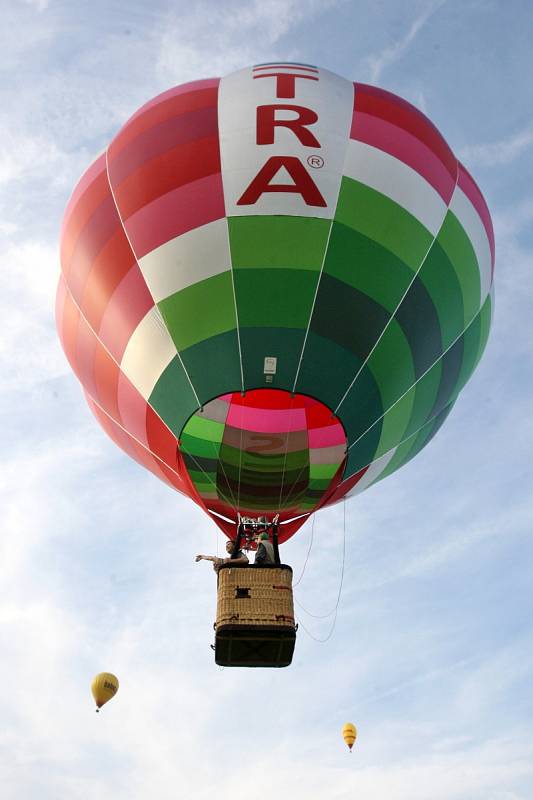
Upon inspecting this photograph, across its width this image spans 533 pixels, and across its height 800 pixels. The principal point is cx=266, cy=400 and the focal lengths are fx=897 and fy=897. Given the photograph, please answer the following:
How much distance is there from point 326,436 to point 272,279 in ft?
5.87

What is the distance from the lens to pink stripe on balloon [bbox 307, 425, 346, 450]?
8.22 m

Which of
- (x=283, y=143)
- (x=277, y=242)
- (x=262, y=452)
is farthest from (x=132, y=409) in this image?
(x=283, y=143)

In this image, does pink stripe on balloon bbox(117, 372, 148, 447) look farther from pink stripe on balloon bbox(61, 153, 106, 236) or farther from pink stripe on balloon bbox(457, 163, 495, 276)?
pink stripe on balloon bbox(457, 163, 495, 276)

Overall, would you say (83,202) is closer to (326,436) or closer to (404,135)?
(404,135)

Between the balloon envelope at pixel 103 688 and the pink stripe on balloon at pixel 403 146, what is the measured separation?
739 centimetres

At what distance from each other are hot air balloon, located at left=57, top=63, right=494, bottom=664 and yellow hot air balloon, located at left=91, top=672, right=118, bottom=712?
3.94m

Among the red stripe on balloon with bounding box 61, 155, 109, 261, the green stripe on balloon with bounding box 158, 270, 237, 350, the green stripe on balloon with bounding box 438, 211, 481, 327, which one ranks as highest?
the red stripe on balloon with bounding box 61, 155, 109, 261

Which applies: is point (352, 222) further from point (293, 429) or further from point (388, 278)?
point (293, 429)

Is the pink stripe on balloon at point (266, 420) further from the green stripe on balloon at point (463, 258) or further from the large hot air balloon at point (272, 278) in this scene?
the green stripe on balloon at point (463, 258)

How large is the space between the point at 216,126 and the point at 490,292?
335 centimetres

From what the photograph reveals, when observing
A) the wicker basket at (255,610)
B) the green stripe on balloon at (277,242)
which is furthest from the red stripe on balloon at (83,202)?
the wicker basket at (255,610)

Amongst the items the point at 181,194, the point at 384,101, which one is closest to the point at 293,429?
the point at 181,194

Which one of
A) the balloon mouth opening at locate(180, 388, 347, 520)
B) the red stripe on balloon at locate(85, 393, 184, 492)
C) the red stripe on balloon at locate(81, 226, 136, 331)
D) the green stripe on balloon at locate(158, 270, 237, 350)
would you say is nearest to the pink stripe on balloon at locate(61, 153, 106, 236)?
the red stripe on balloon at locate(81, 226, 136, 331)

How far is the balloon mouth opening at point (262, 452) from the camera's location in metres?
8.28
